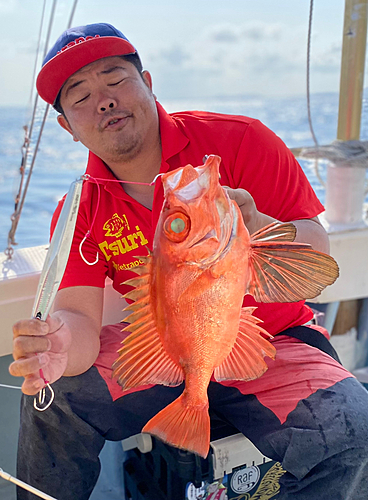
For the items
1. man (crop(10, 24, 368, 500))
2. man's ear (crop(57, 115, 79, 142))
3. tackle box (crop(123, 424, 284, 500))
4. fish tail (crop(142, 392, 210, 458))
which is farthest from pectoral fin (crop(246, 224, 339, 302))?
man's ear (crop(57, 115, 79, 142))

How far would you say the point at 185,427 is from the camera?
0.97 metres

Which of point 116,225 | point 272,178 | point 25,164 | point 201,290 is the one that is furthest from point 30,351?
point 25,164

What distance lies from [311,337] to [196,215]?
3.41 feet

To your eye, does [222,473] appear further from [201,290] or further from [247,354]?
[201,290]

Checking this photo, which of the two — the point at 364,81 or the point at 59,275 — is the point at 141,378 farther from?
the point at 364,81

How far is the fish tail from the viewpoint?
3.17 feet

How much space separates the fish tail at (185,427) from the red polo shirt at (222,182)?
576 mm

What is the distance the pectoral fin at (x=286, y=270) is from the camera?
0.85 m

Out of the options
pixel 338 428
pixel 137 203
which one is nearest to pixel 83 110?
pixel 137 203

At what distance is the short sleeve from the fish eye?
760 mm

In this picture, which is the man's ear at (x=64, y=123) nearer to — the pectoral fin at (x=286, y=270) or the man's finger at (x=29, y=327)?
the man's finger at (x=29, y=327)

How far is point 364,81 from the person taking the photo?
7.97ft

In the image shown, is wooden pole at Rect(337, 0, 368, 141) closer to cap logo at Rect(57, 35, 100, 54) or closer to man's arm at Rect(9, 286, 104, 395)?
cap logo at Rect(57, 35, 100, 54)

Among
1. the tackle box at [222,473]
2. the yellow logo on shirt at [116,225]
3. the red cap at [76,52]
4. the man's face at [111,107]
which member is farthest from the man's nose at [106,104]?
the tackle box at [222,473]
